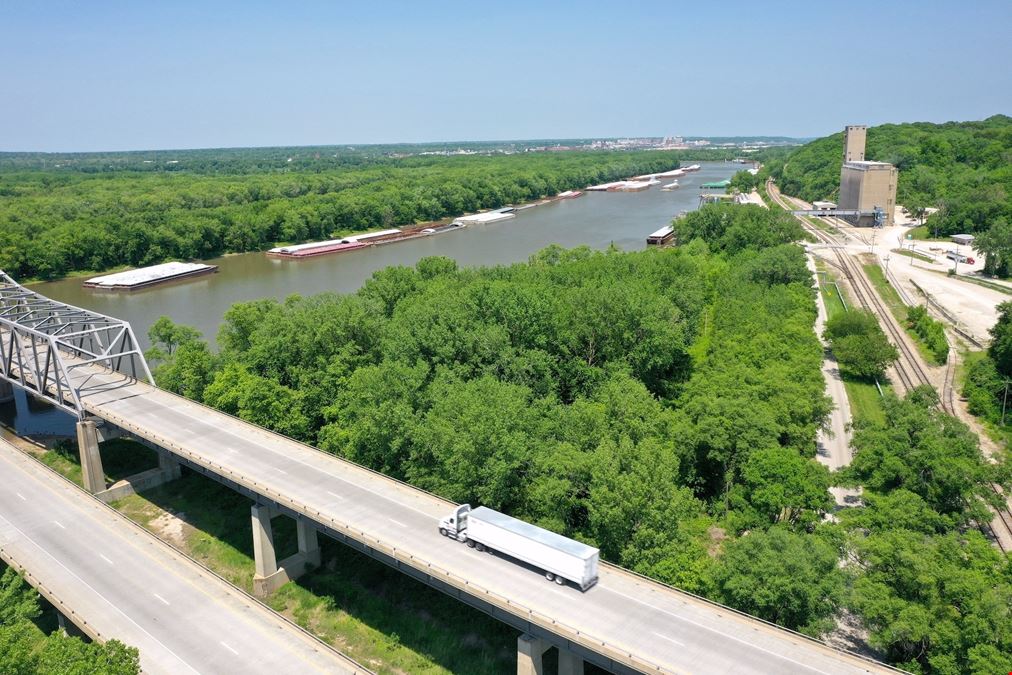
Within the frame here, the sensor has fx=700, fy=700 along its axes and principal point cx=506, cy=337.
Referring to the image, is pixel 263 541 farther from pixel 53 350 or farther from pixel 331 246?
pixel 331 246

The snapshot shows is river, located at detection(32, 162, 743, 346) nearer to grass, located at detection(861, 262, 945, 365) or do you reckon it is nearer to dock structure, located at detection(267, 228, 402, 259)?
dock structure, located at detection(267, 228, 402, 259)

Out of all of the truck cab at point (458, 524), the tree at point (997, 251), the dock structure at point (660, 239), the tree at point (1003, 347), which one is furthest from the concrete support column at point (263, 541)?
the dock structure at point (660, 239)

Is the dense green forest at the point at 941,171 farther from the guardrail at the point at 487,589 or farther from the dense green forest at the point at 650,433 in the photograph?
the guardrail at the point at 487,589

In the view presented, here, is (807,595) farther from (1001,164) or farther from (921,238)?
(1001,164)

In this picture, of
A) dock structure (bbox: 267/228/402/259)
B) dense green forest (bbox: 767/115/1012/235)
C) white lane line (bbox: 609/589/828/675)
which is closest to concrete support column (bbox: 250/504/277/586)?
white lane line (bbox: 609/589/828/675)

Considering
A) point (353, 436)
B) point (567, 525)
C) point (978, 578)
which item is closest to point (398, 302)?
point (353, 436)

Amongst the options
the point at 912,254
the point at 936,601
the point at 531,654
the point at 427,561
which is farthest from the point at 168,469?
the point at 912,254
